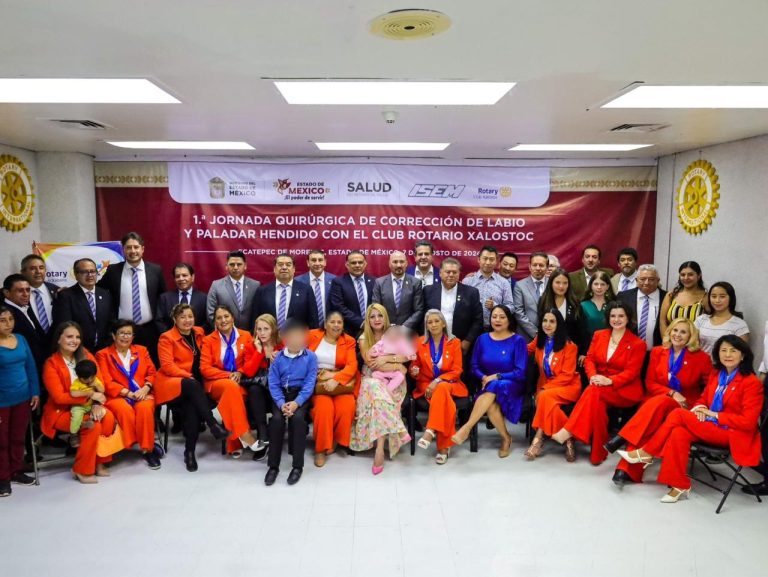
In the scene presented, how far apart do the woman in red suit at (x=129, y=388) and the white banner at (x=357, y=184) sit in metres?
2.84

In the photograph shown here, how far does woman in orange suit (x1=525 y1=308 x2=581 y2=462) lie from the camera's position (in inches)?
178

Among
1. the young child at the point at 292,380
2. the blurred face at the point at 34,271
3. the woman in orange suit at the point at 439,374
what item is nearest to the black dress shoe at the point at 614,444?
the woman in orange suit at the point at 439,374

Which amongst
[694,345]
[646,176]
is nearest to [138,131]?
[694,345]

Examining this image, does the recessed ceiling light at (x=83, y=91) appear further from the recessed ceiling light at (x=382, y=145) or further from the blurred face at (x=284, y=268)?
the recessed ceiling light at (x=382, y=145)

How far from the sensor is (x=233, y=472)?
4297 millimetres

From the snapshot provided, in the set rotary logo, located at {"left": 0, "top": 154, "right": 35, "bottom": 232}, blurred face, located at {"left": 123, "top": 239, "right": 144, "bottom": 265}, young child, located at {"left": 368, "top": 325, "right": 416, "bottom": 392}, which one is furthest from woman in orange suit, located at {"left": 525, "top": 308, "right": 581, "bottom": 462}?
rotary logo, located at {"left": 0, "top": 154, "right": 35, "bottom": 232}

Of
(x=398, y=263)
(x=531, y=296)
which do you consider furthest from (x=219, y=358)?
(x=531, y=296)

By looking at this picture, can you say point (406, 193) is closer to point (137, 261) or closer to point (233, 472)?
point (137, 261)

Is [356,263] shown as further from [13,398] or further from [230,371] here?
[13,398]

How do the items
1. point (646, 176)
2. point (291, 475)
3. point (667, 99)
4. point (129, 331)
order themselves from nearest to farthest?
point (667, 99), point (291, 475), point (129, 331), point (646, 176)

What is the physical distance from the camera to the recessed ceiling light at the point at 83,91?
126 inches

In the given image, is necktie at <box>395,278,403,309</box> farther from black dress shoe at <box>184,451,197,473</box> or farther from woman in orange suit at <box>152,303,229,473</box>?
black dress shoe at <box>184,451,197,473</box>

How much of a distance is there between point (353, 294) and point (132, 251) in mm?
2005

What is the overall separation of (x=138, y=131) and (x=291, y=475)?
10.6 feet
